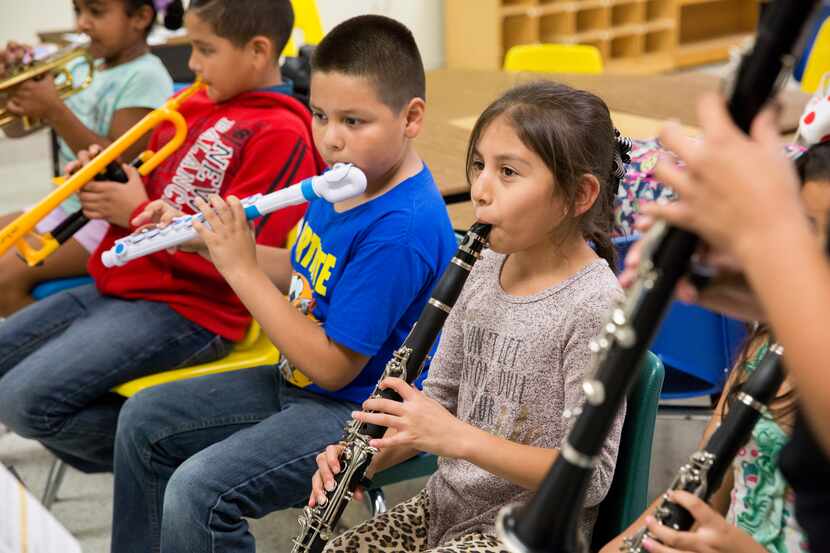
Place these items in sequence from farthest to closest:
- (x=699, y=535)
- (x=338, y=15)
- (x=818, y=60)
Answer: (x=338, y=15) < (x=818, y=60) < (x=699, y=535)

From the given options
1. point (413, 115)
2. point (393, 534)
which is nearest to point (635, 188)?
point (413, 115)

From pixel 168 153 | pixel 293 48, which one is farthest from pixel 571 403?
pixel 293 48

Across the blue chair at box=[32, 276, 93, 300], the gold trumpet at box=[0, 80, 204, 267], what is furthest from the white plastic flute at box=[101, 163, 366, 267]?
the blue chair at box=[32, 276, 93, 300]

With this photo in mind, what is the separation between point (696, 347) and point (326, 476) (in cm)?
90

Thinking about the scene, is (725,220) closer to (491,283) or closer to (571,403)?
(571,403)

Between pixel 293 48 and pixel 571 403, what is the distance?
272cm

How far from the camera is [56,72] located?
7.70 feet

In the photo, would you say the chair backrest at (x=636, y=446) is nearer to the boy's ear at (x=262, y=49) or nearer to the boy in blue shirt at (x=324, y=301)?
the boy in blue shirt at (x=324, y=301)

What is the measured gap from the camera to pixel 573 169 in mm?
1270

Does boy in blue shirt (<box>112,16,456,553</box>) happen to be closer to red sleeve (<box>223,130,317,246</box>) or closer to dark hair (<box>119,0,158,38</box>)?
red sleeve (<box>223,130,317,246</box>)

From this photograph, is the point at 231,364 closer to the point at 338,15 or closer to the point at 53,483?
the point at 53,483

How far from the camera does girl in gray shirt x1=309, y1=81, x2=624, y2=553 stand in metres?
1.20

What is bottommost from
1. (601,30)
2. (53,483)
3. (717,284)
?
(601,30)

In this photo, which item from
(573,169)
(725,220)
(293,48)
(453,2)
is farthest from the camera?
(453,2)
